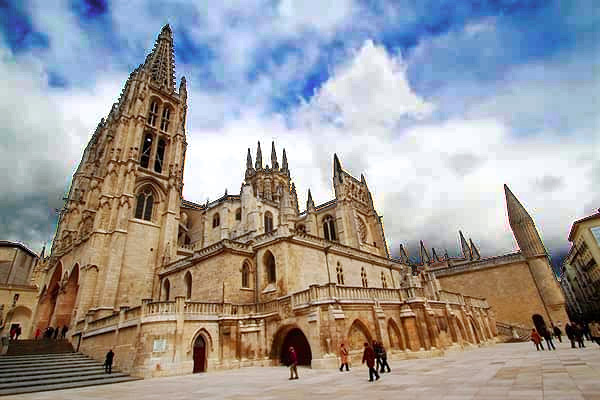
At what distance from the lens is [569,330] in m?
14.9

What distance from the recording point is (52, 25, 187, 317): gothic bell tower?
24.4 metres

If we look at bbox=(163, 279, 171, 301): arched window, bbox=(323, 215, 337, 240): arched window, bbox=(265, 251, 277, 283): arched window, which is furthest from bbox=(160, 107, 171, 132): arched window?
bbox=(265, 251, 277, 283): arched window

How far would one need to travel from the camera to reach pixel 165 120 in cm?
3609

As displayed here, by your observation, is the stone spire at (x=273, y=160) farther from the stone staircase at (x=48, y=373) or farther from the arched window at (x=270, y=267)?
the stone staircase at (x=48, y=373)

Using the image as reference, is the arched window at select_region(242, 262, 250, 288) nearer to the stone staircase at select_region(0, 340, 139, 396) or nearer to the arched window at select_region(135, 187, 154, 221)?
the stone staircase at select_region(0, 340, 139, 396)

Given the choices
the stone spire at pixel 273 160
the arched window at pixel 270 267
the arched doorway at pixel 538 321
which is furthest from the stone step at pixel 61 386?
the stone spire at pixel 273 160

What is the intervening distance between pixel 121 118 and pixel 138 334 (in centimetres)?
2540

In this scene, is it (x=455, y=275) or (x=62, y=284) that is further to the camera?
(x=455, y=275)

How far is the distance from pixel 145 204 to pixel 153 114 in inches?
478

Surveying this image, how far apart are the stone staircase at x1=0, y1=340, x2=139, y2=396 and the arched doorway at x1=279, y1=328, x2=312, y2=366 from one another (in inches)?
288

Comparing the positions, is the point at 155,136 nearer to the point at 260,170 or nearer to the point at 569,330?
the point at 260,170

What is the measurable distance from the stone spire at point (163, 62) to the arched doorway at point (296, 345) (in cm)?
3367

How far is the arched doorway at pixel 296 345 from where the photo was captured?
15.8 metres

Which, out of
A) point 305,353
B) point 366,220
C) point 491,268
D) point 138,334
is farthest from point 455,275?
point 138,334
